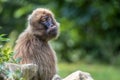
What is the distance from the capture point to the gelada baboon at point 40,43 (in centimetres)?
865

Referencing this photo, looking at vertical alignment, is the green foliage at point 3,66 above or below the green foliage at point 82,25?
below

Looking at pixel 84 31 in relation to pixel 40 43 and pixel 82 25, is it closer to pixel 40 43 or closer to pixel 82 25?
pixel 82 25

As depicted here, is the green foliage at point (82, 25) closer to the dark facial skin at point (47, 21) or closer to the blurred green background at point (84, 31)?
the blurred green background at point (84, 31)

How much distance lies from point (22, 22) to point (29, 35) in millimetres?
12667

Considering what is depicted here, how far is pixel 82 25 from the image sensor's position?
18125mm

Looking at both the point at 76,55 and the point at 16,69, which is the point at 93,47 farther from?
the point at 16,69

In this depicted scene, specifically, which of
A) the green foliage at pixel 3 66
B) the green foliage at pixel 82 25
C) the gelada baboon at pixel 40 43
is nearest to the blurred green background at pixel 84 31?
the green foliage at pixel 82 25

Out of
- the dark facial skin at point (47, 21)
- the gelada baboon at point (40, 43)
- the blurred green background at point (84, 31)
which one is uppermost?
the blurred green background at point (84, 31)

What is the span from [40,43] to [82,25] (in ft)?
30.6

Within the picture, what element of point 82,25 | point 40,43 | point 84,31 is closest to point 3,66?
point 40,43

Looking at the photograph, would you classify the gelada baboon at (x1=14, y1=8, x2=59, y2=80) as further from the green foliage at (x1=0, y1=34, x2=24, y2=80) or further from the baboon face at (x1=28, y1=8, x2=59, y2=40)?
the green foliage at (x1=0, y1=34, x2=24, y2=80)

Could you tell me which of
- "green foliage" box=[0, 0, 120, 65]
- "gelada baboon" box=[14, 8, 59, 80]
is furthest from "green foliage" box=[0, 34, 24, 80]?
"green foliage" box=[0, 0, 120, 65]

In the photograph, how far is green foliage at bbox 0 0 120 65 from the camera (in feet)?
57.9

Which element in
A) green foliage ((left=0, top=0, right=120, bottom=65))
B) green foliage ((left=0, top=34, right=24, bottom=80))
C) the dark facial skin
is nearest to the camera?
green foliage ((left=0, top=34, right=24, bottom=80))
